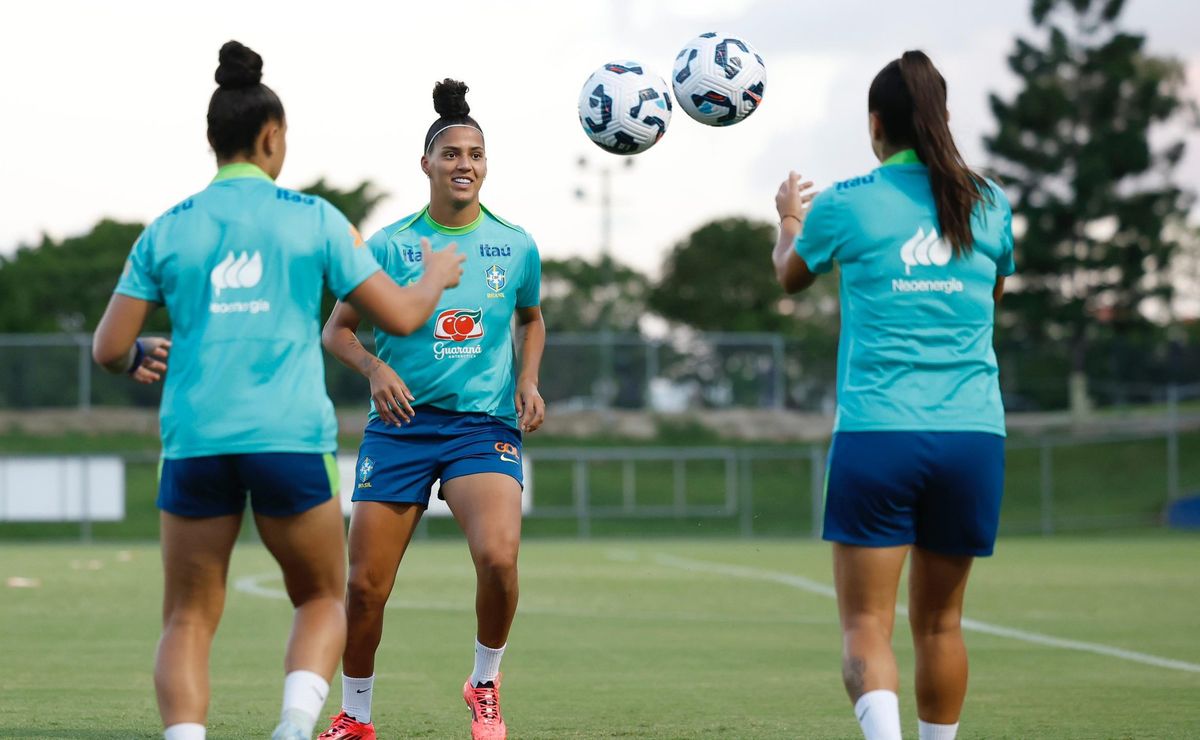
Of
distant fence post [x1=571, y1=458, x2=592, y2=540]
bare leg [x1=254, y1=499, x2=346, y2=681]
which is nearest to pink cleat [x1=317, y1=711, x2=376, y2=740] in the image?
bare leg [x1=254, y1=499, x2=346, y2=681]

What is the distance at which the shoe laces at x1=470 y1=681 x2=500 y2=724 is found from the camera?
21.5ft

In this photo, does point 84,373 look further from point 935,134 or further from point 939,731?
point 935,134

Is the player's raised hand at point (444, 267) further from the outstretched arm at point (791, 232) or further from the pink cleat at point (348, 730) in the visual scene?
the pink cleat at point (348, 730)

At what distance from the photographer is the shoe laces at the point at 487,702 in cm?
655

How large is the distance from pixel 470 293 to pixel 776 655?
4.55m

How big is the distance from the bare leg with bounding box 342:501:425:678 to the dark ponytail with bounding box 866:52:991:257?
2.57 metres

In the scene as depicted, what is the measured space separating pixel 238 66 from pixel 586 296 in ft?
237

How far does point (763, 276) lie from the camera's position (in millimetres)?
75938

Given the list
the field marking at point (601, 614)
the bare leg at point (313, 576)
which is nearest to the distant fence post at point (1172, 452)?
the field marking at point (601, 614)

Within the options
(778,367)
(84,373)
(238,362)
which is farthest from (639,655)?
(778,367)

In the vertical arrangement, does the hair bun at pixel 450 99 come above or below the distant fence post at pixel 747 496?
above

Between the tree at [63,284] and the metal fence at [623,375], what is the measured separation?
1322 cm

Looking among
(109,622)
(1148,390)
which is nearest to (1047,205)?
(1148,390)

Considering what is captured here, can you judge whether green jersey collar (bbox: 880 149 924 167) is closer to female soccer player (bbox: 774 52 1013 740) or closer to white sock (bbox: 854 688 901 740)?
female soccer player (bbox: 774 52 1013 740)
